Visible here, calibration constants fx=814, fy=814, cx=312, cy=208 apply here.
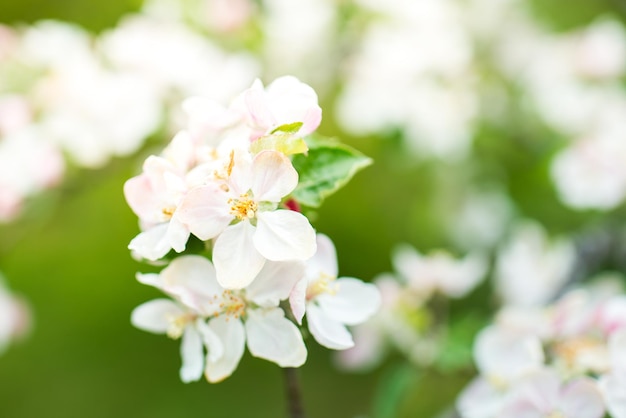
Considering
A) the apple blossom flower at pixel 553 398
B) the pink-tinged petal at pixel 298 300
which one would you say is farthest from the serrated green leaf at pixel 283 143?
the apple blossom flower at pixel 553 398

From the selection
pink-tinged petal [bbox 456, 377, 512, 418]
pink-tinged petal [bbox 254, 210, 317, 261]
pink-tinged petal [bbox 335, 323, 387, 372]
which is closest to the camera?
pink-tinged petal [bbox 254, 210, 317, 261]

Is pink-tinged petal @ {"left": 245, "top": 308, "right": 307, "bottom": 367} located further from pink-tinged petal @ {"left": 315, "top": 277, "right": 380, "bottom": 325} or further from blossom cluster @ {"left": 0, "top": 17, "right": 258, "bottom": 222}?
blossom cluster @ {"left": 0, "top": 17, "right": 258, "bottom": 222}

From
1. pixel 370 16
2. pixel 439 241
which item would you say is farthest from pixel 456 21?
pixel 439 241

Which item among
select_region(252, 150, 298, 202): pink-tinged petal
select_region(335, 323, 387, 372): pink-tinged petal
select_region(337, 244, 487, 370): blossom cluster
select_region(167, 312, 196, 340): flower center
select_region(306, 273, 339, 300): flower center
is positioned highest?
select_region(252, 150, 298, 202): pink-tinged petal

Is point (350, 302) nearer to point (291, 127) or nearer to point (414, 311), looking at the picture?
point (291, 127)

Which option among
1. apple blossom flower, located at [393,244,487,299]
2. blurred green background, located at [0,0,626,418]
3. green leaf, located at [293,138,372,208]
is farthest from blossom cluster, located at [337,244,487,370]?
blurred green background, located at [0,0,626,418]

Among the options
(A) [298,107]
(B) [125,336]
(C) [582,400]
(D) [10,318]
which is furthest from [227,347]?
(B) [125,336]
